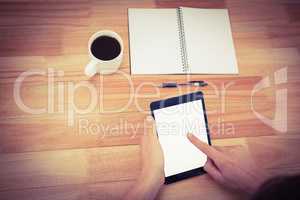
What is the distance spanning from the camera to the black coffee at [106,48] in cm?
67

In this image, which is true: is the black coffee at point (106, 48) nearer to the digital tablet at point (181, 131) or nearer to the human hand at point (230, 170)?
the digital tablet at point (181, 131)

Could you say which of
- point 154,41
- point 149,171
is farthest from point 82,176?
point 154,41

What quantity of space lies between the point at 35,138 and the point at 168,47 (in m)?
0.39

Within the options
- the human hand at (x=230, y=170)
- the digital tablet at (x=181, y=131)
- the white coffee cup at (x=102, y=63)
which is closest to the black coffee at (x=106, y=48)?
the white coffee cup at (x=102, y=63)

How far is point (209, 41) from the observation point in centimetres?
78

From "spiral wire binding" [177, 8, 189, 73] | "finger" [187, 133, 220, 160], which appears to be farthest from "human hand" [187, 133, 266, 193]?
"spiral wire binding" [177, 8, 189, 73]

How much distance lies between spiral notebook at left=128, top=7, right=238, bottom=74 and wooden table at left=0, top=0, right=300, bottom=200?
0.02 metres

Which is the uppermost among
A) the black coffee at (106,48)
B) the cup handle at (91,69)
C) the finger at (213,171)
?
the black coffee at (106,48)

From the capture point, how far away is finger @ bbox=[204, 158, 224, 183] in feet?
2.16

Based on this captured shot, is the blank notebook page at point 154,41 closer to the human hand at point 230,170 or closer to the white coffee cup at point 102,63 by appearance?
the white coffee cup at point 102,63

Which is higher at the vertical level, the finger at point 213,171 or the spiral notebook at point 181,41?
the spiral notebook at point 181,41

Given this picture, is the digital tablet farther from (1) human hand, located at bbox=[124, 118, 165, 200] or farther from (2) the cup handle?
(2) the cup handle

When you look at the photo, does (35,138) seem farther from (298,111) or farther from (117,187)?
(298,111)

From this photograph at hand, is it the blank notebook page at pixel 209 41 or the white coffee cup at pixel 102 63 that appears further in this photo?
the blank notebook page at pixel 209 41
